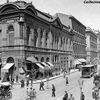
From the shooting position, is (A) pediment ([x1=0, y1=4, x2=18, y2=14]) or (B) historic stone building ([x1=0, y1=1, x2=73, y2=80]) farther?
(A) pediment ([x1=0, y1=4, x2=18, y2=14])

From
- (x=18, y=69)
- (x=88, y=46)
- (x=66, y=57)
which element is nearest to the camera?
(x=18, y=69)

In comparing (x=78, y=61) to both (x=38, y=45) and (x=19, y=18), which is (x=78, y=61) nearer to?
(x=38, y=45)

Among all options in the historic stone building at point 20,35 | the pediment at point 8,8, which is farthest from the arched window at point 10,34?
the pediment at point 8,8

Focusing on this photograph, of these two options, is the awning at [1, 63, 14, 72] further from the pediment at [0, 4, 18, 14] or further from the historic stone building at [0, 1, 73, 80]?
the pediment at [0, 4, 18, 14]

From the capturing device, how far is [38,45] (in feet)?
128

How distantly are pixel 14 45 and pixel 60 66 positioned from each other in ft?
69.3

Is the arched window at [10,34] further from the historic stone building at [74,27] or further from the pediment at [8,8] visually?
the historic stone building at [74,27]

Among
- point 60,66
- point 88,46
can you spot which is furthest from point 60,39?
point 88,46

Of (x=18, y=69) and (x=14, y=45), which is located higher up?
(x=14, y=45)

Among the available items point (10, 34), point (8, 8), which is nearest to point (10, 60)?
point (10, 34)

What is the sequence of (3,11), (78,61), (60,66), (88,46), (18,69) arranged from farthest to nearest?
(88,46), (78,61), (60,66), (3,11), (18,69)

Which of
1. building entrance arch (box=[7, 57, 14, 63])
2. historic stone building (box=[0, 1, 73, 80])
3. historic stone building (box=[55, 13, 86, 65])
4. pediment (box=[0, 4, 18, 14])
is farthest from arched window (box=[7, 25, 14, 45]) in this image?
historic stone building (box=[55, 13, 86, 65])

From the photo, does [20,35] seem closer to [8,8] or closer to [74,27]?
[8,8]

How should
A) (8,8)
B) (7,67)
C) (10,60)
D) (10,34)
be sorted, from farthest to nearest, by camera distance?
(10,34), (8,8), (10,60), (7,67)
